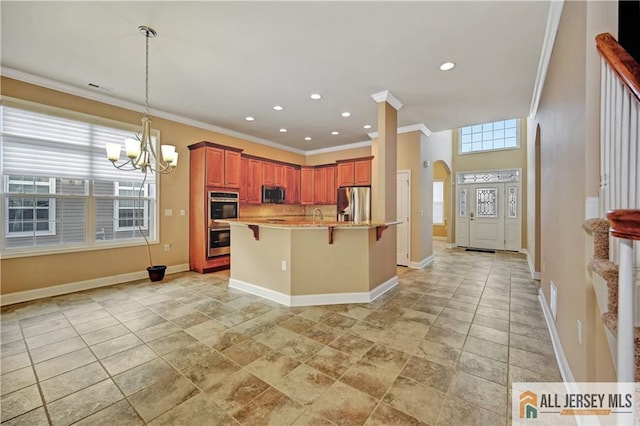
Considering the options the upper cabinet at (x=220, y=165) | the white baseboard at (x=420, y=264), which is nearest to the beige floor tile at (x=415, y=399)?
the white baseboard at (x=420, y=264)

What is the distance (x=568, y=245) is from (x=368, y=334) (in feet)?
5.96

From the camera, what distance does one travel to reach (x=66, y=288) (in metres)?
3.72

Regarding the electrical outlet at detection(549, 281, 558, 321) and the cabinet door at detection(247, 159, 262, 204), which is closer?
the electrical outlet at detection(549, 281, 558, 321)

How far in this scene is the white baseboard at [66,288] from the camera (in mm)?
3325

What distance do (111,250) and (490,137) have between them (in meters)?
9.78

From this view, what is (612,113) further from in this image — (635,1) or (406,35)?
(406,35)

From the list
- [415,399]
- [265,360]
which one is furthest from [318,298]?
[415,399]

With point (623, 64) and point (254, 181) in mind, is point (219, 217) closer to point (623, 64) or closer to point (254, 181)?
point (254, 181)

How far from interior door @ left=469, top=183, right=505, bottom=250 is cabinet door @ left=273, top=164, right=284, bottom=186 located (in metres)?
5.81

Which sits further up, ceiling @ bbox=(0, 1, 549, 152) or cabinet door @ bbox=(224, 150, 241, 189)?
ceiling @ bbox=(0, 1, 549, 152)

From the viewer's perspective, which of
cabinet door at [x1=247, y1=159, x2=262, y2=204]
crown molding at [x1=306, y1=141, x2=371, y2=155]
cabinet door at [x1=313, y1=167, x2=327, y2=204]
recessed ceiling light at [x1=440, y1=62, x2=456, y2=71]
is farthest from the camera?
cabinet door at [x1=313, y1=167, x2=327, y2=204]

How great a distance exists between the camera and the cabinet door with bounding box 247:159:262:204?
19.4 ft

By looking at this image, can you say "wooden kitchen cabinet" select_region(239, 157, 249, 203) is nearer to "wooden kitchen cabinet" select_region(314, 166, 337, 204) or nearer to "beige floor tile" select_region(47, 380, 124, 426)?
"wooden kitchen cabinet" select_region(314, 166, 337, 204)

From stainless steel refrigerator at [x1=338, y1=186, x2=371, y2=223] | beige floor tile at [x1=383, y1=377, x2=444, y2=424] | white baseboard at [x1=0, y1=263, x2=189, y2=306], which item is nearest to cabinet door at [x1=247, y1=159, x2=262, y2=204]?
stainless steel refrigerator at [x1=338, y1=186, x2=371, y2=223]
